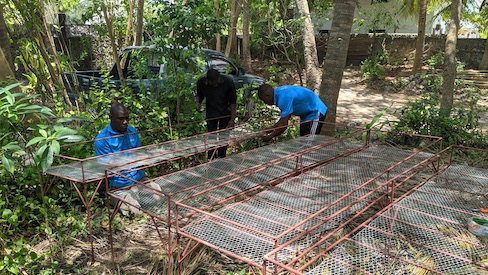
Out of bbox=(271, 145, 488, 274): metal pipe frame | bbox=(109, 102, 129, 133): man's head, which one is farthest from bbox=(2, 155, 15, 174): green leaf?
bbox=(271, 145, 488, 274): metal pipe frame

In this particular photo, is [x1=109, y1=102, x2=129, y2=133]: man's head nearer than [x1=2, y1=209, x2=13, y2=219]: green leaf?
No

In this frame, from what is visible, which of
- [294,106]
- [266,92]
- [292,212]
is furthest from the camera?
[294,106]

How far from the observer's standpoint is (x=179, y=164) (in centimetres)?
472

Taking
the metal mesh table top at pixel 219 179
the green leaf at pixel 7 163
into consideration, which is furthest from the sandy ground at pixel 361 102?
the green leaf at pixel 7 163

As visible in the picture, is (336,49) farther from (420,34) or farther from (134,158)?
(420,34)

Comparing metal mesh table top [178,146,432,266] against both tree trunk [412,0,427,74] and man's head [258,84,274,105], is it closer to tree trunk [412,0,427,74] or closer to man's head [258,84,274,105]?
man's head [258,84,274,105]

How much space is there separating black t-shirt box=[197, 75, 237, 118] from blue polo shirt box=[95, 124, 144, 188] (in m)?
1.40

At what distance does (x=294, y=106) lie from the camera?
15.6 feet

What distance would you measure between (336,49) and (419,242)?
3.32m

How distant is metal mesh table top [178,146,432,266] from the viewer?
2.25 m

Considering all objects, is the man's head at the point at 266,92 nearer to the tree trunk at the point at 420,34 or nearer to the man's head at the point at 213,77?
the man's head at the point at 213,77

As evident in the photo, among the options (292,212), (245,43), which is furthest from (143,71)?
(245,43)

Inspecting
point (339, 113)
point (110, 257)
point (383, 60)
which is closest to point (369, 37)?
point (383, 60)

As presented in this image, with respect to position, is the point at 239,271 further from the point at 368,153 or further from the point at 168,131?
the point at 168,131
